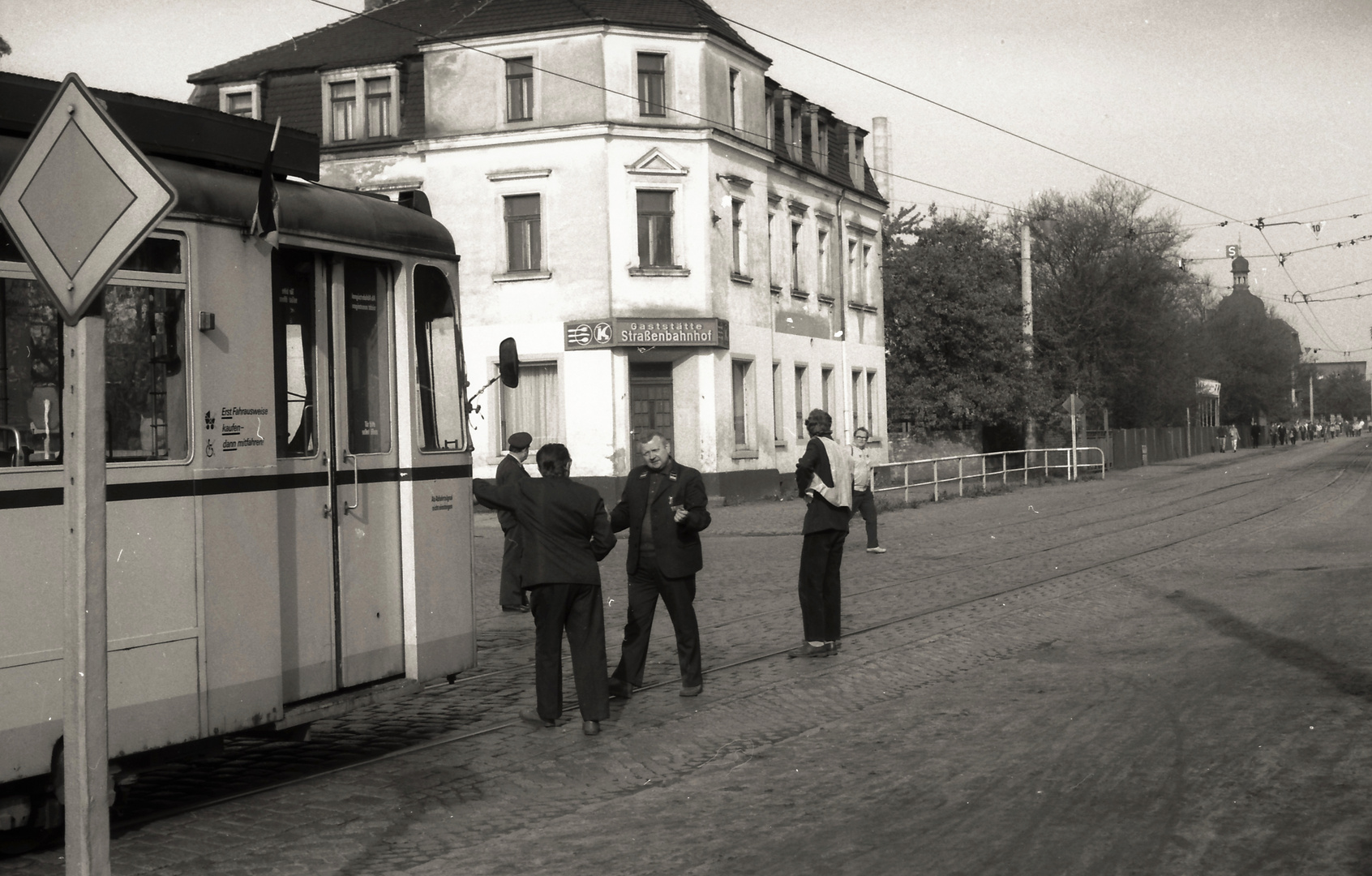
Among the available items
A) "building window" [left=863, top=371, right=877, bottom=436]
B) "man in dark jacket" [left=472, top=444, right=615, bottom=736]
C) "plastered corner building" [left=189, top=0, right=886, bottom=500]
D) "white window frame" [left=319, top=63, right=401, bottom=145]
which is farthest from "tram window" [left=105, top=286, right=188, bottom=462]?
"building window" [left=863, top=371, right=877, bottom=436]

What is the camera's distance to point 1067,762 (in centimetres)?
775

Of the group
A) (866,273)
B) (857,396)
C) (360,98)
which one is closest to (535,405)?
(360,98)

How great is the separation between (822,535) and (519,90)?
25.2m

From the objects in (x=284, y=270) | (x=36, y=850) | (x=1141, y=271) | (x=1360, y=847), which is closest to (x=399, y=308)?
(x=284, y=270)

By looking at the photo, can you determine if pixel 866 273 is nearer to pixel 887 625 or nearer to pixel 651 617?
pixel 887 625

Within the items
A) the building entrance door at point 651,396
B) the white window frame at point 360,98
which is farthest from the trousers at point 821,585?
the white window frame at point 360,98

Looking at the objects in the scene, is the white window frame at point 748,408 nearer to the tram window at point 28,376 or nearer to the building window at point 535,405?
the building window at point 535,405

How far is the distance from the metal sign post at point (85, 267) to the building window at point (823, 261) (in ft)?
126

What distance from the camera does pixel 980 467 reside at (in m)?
40.7

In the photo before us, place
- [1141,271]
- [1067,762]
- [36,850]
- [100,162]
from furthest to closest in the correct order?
[1141,271]
[1067,762]
[36,850]
[100,162]

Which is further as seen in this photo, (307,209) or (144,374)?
(307,209)

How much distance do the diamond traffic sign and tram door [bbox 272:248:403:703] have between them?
9.55 feet

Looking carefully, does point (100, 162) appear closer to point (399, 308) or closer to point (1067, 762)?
point (399, 308)

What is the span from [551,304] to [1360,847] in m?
29.8
